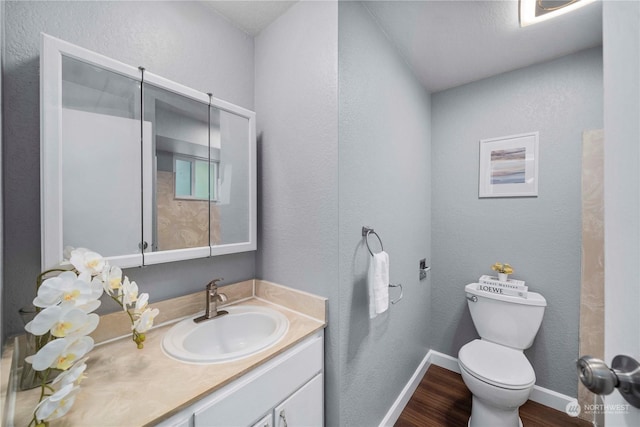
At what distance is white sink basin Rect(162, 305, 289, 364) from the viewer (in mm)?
977

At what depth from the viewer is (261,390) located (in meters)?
0.86

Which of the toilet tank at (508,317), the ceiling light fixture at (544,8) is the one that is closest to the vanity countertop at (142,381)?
the toilet tank at (508,317)

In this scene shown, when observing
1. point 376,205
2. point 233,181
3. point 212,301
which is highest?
point 233,181

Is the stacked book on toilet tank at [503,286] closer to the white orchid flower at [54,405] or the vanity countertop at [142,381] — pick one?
the vanity countertop at [142,381]

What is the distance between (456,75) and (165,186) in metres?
2.15

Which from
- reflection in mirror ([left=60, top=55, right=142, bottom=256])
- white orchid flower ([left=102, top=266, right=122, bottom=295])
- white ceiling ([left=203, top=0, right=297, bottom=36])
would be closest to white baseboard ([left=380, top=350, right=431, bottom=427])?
white orchid flower ([left=102, top=266, right=122, bottom=295])

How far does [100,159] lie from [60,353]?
2.28ft

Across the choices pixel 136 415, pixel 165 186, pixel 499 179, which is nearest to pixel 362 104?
pixel 165 186

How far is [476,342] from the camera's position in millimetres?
1694

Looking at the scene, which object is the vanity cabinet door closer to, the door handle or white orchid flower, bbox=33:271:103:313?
white orchid flower, bbox=33:271:103:313

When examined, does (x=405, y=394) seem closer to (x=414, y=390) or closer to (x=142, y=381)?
(x=414, y=390)

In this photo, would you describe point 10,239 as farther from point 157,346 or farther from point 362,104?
point 362,104

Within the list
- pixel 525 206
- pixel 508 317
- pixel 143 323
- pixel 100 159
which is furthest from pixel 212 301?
pixel 525 206

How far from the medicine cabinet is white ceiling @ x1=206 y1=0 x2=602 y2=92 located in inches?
23.2
